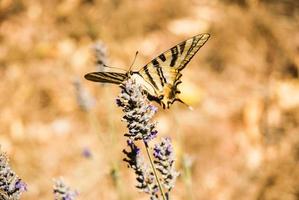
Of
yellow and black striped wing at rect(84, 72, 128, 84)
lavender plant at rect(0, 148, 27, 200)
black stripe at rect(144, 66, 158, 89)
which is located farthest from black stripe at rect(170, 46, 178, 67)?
lavender plant at rect(0, 148, 27, 200)

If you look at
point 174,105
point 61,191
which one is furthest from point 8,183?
point 174,105

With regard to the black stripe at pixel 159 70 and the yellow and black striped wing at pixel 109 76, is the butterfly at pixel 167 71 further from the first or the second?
the yellow and black striped wing at pixel 109 76

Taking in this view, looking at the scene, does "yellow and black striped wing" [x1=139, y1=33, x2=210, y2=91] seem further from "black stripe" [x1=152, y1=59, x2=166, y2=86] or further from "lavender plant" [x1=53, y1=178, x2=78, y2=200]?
"lavender plant" [x1=53, y1=178, x2=78, y2=200]

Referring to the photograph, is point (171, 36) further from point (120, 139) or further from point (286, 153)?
point (286, 153)

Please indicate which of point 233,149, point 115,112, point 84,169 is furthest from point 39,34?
point 233,149

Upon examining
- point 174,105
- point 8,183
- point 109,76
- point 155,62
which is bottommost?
point 8,183

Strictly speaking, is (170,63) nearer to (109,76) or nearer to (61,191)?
(109,76)

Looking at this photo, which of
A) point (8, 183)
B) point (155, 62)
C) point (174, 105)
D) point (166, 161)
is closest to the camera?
point (8, 183)
